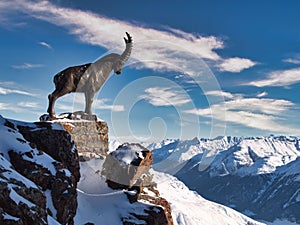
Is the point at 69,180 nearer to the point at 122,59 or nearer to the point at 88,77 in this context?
the point at 88,77

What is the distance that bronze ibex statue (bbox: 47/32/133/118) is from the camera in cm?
3269

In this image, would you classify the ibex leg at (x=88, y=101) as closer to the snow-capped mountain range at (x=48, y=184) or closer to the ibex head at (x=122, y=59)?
the ibex head at (x=122, y=59)

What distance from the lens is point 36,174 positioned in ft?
70.3

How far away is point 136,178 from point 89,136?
6.47m

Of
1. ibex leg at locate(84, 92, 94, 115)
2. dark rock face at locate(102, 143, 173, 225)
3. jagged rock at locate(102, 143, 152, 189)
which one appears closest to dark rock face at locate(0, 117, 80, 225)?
jagged rock at locate(102, 143, 152, 189)

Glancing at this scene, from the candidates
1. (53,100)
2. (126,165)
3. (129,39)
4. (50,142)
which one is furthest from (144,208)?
(129,39)

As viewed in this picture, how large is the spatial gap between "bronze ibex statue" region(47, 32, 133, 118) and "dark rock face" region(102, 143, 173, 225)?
5.68 meters

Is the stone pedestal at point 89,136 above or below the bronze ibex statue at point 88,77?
below

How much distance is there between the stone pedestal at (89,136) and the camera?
33.4 m

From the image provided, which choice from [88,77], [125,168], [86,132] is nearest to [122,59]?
[88,77]

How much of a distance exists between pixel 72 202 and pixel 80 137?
11.6 metres

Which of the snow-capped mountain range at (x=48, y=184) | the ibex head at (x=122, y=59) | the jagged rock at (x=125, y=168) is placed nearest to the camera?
the snow-capped mountain range at (x=48, y=184)

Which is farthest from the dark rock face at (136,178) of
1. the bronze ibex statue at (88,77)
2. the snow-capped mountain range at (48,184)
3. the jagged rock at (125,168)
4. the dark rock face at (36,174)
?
the dark rock face at (36,174)

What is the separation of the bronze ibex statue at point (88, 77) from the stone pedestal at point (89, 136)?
1565 millimetres
